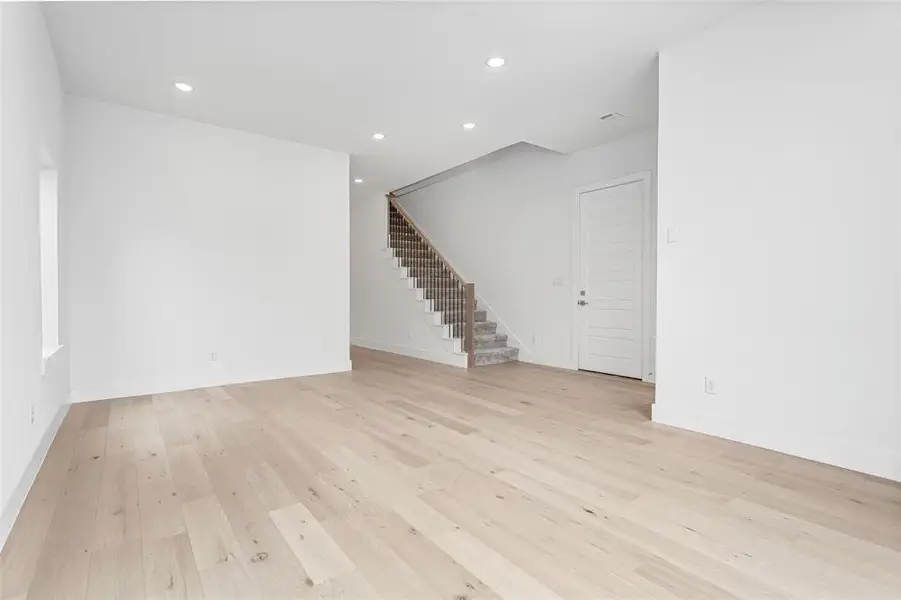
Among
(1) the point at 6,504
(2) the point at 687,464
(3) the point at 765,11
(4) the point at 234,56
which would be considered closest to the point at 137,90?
(4) the point at 234,56

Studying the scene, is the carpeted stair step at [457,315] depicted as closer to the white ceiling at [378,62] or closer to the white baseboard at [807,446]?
the white ceiling at [378,62]

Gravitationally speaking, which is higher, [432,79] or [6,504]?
[432,79]

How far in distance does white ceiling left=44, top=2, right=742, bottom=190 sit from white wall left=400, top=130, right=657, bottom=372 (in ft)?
2.54

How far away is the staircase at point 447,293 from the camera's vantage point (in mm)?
6750

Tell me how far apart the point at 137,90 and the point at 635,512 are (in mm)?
5117

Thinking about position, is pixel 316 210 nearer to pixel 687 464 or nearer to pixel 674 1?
pixel 674 1

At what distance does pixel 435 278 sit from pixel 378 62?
4260 millimetres

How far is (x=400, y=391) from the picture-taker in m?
4.89

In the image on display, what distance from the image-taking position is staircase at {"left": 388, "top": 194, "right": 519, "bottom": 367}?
266 inches

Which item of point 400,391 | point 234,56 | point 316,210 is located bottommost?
point 400,391

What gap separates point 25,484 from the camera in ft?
7.79

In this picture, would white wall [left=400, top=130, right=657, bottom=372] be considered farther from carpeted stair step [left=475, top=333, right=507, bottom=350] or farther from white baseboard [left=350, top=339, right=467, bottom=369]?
white baseboard [left=350, top=339, right=467, bottom=369]

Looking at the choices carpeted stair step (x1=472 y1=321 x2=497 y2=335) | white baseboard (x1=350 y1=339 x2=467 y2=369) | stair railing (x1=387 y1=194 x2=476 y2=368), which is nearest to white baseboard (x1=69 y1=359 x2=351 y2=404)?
white baseboard (x1=350 y1=339 x2=467 y2=369)

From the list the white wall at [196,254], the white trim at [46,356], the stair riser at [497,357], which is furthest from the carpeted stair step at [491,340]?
the white trim at [46,356]
